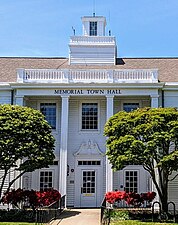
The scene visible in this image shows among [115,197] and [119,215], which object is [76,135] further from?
[119,215]

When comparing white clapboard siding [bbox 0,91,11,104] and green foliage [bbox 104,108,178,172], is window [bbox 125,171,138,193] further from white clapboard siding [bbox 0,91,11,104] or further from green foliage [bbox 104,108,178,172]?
white clapboard siding [bbox 0,91,11,104]

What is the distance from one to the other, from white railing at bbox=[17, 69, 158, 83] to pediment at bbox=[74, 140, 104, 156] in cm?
381

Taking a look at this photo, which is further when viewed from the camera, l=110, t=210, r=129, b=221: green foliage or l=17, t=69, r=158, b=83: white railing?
l=17, t=69, r=158, b=83: white railing

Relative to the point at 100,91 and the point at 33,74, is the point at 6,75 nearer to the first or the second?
the point at 33,74

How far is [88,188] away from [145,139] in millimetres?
6437

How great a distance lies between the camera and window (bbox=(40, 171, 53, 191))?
78.4 feet

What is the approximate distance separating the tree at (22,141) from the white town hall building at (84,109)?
3.56 meters

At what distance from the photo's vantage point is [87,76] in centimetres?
2400

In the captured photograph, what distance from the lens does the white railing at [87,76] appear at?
23.7 m

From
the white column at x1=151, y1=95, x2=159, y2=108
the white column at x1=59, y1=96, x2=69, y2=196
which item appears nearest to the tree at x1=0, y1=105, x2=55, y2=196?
the white column at x1=59, y1=96, x2=69, y2=196

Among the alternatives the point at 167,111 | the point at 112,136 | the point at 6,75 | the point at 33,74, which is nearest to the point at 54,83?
the point at 33,74

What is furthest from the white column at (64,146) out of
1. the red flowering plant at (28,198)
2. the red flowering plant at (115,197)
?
the red flowering plant at (115,197)

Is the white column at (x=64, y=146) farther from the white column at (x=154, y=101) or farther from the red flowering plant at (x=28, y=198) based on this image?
the white column at (x=154, y=101)

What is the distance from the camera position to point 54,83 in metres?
23.5
